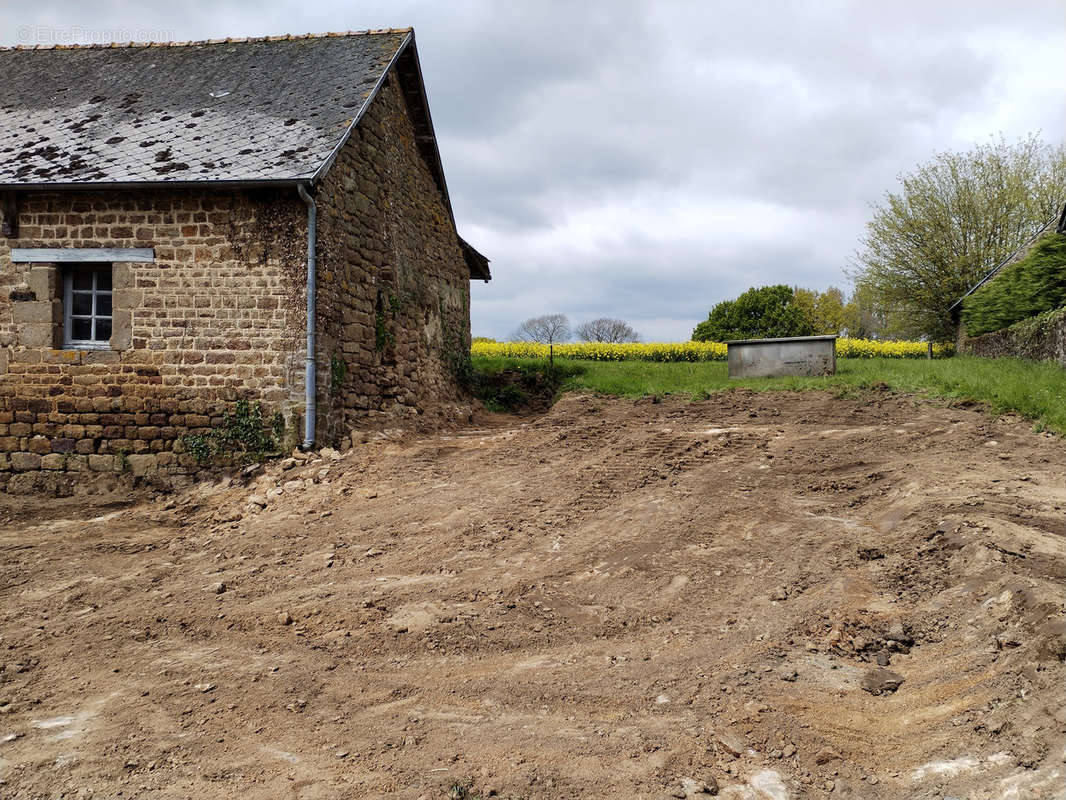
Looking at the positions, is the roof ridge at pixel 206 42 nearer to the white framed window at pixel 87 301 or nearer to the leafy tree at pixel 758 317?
the white framed window at pixel 87 301

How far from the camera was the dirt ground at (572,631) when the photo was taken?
3.03 meters

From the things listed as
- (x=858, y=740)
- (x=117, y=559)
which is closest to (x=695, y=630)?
(x=858, y=740)

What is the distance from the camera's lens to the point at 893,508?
6043mm

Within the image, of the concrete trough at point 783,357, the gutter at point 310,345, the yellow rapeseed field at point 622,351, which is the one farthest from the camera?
the yellow rapeseed field at point 622,351

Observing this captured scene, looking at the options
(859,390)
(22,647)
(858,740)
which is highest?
(859,390)

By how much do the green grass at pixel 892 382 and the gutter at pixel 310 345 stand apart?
6.49 m

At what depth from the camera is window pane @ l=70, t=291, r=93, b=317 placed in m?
9.64

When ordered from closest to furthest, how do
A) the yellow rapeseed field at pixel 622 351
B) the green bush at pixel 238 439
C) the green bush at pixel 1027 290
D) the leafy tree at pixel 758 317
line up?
the green bush at pixel 238 439 < the green bush at pixel 1027 290 < the yellow rapeseed field at pixel 622 351 < the leafy tree at pixel 758 317

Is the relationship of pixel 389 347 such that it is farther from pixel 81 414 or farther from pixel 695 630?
pixel 695 630

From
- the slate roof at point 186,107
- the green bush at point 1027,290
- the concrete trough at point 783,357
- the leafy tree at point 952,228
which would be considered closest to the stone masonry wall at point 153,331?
the slate roof at point 186,107

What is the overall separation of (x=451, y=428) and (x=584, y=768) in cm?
954

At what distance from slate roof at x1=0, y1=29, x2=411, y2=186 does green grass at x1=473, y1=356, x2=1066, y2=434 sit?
7.28 m

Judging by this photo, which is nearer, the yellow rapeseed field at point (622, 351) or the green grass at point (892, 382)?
the green grass at point (892, 382)

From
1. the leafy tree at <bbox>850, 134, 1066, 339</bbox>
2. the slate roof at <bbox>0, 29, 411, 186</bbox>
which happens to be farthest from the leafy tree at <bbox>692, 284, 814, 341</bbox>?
the slate roof at <bbox>0, 29, 411, 186</bbox>
